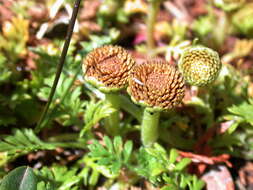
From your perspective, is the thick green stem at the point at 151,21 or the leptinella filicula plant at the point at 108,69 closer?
the leptinella filicula plant at the point at 108,69

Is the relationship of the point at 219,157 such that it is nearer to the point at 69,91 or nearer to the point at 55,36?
the point at 69,91

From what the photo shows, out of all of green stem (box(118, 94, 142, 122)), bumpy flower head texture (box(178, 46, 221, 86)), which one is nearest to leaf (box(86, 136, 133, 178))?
green stem (box(118, 94, 142, 122))

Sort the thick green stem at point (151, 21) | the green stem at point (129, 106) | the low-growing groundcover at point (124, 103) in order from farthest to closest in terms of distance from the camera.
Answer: the thick green stem at point (151, 21)
the green stem at point (129, 106)
the low-growing groundcover at point (124, 103)

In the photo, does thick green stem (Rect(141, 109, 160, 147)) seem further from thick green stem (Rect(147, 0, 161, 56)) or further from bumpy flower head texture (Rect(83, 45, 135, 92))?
thick green stem (Rect(147, 0, 161, 56))

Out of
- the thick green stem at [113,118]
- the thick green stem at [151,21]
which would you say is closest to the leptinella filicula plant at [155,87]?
the thick green stem at [113,118]

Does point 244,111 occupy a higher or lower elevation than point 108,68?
lower

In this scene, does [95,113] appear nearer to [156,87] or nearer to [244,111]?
[156,87]

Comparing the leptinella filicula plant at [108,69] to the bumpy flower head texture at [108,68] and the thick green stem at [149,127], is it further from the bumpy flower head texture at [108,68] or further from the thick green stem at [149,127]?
the thick green stem at [149,127]

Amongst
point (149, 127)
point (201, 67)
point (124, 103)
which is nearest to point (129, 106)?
point (124, 103)
